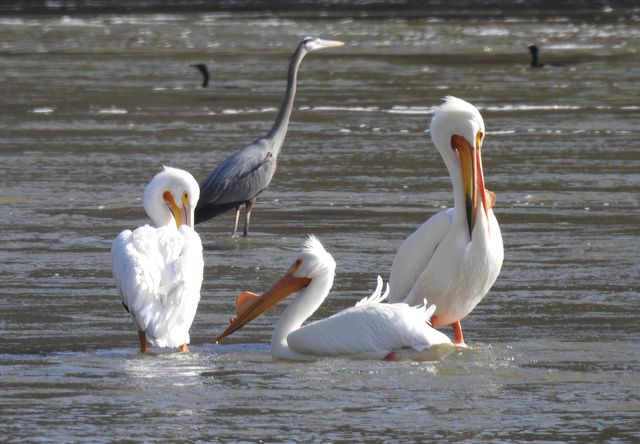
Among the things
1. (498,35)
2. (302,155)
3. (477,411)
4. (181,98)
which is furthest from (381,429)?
(498,35)

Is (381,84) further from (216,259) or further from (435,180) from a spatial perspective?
(216,259)

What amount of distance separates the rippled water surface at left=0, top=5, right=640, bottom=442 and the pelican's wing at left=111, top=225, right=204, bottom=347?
0.17 meters

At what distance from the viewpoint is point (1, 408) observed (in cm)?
645

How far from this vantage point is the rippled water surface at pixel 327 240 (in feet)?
21.2

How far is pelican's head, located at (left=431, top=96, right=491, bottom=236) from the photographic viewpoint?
321 inches

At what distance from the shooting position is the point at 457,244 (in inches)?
315

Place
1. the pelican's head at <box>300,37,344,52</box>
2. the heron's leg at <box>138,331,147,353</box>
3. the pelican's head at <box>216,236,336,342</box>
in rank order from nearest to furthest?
the heron's leg at <box>138,331,147,353</box>
the pelican's head at <box>216,236,336,342</box>
the pelican's head at <box>300,37,344,52</box>

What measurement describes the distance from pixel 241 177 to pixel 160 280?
454 cm

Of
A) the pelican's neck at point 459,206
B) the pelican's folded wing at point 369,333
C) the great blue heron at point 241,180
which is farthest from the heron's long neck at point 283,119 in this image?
the pelican's folded wing at point 369,333

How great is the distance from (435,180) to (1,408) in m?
8.28

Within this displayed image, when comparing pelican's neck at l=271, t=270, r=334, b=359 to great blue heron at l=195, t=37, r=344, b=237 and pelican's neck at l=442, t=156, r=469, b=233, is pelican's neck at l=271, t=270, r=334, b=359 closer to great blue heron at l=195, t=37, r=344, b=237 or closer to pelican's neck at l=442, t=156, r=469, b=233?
pelican's neck at l=442, t=156, r=469, b=233

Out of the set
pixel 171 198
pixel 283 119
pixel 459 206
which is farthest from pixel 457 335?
pixel 283 119

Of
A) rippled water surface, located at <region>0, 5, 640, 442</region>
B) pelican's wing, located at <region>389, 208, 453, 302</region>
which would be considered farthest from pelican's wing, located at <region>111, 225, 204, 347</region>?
pelican's wing, located at <region>389, 208, 453, 302</region>

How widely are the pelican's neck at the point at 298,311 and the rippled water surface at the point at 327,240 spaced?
101 millimetres
